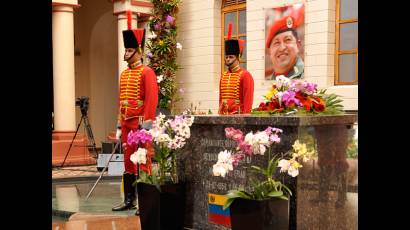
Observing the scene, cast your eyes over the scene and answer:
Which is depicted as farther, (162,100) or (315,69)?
(162,100)

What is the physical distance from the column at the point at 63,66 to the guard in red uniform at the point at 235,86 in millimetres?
4192

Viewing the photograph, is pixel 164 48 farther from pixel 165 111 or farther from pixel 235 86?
pixel 235 86

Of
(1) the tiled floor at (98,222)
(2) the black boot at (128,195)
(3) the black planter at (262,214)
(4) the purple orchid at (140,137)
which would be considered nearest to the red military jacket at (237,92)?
(2) the black boot at (128,195)

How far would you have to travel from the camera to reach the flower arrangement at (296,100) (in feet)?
12.2

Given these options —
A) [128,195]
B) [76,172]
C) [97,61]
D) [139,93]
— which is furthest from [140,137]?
[97,61]

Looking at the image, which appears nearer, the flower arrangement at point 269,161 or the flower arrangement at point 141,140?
the flower arrangement at point 269,161

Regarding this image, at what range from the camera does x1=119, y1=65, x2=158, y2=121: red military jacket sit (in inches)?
Answer: 206

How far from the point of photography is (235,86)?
652cm

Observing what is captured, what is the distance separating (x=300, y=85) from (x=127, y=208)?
7.80ft

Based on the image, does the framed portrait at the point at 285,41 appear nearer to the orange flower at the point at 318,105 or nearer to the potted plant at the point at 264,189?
the orange flower at the point at 318,105

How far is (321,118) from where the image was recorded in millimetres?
3469

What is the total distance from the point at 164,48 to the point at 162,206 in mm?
6909
